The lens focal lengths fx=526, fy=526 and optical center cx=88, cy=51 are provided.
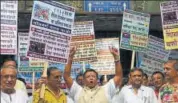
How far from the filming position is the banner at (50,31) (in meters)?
7.19

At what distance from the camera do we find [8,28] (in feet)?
25.4

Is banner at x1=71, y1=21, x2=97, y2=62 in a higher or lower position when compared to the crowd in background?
higher

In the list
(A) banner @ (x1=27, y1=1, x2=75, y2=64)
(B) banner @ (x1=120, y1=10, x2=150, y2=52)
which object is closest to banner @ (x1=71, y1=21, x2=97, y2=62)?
(B) banner @ (x1=120, y1=10, x2=150, y2=52)

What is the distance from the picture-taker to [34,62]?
30.6 ft

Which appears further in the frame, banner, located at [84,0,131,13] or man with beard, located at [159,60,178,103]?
banner, located at [84,0,131,13]

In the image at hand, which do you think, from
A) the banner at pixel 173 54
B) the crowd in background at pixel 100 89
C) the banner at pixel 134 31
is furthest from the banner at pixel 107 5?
the crowd in background at pixel 100 89

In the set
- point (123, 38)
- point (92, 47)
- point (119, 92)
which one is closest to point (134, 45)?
point (123, 38)

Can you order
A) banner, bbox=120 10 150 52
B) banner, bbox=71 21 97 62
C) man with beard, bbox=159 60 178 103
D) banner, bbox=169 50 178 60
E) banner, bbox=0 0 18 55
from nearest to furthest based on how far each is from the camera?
1. man with beard, bbox=159 60 178 103
2. banner, bbox=0 0 18 55
3. banner, bbox=71 21 97 62
4. banner, bbox=120 10 150 52
5. banner, bbox=169 50 178 60

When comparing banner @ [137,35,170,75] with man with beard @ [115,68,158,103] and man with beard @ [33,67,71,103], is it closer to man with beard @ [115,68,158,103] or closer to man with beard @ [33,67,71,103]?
man with beard @ [115,68,158,103]

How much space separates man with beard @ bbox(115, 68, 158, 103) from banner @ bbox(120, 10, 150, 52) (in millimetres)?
1752

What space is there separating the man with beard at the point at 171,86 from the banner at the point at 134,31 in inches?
107

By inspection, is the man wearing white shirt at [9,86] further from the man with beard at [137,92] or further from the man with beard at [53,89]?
the man with beard at [137,92]

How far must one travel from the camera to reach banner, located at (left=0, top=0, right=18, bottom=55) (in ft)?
Answer: 25.3

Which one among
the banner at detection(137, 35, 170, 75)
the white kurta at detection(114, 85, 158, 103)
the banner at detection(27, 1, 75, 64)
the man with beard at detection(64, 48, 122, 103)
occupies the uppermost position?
the banner at detection(27, 1, 75, 64)
